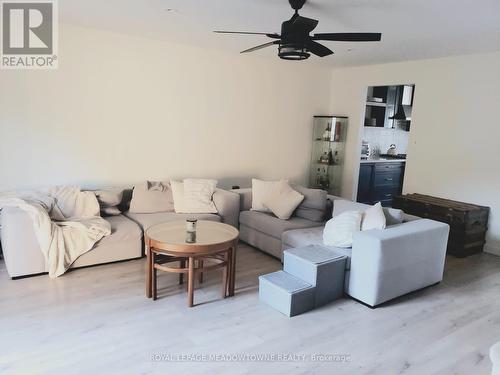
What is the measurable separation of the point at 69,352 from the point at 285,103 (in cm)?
479

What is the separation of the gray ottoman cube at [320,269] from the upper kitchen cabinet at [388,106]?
14.0 feet

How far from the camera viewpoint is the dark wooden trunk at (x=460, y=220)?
4.56 metres

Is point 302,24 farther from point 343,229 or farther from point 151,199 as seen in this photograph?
point 151,199

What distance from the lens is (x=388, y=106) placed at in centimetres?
718

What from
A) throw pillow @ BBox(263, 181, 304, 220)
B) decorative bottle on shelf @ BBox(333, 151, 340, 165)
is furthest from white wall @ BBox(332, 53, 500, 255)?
throw pillow @ BBox(263, 181, 304, 220)

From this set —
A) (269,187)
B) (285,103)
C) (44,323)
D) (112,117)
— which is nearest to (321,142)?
(285,103)

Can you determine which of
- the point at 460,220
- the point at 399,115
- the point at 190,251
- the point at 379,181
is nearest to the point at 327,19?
the point at 190,251

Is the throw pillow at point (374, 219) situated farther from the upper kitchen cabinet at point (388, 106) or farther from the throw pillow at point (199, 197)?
the upper kitchen cabinet at point (388, 106)

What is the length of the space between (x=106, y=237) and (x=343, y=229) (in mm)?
2262

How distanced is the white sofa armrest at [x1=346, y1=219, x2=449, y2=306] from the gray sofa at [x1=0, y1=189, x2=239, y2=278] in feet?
6.18

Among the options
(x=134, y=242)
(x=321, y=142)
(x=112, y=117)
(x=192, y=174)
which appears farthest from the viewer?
(x=321, y=142)

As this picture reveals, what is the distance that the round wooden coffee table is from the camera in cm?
303

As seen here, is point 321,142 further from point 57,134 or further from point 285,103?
point 57,134

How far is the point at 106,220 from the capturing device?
160 inches
